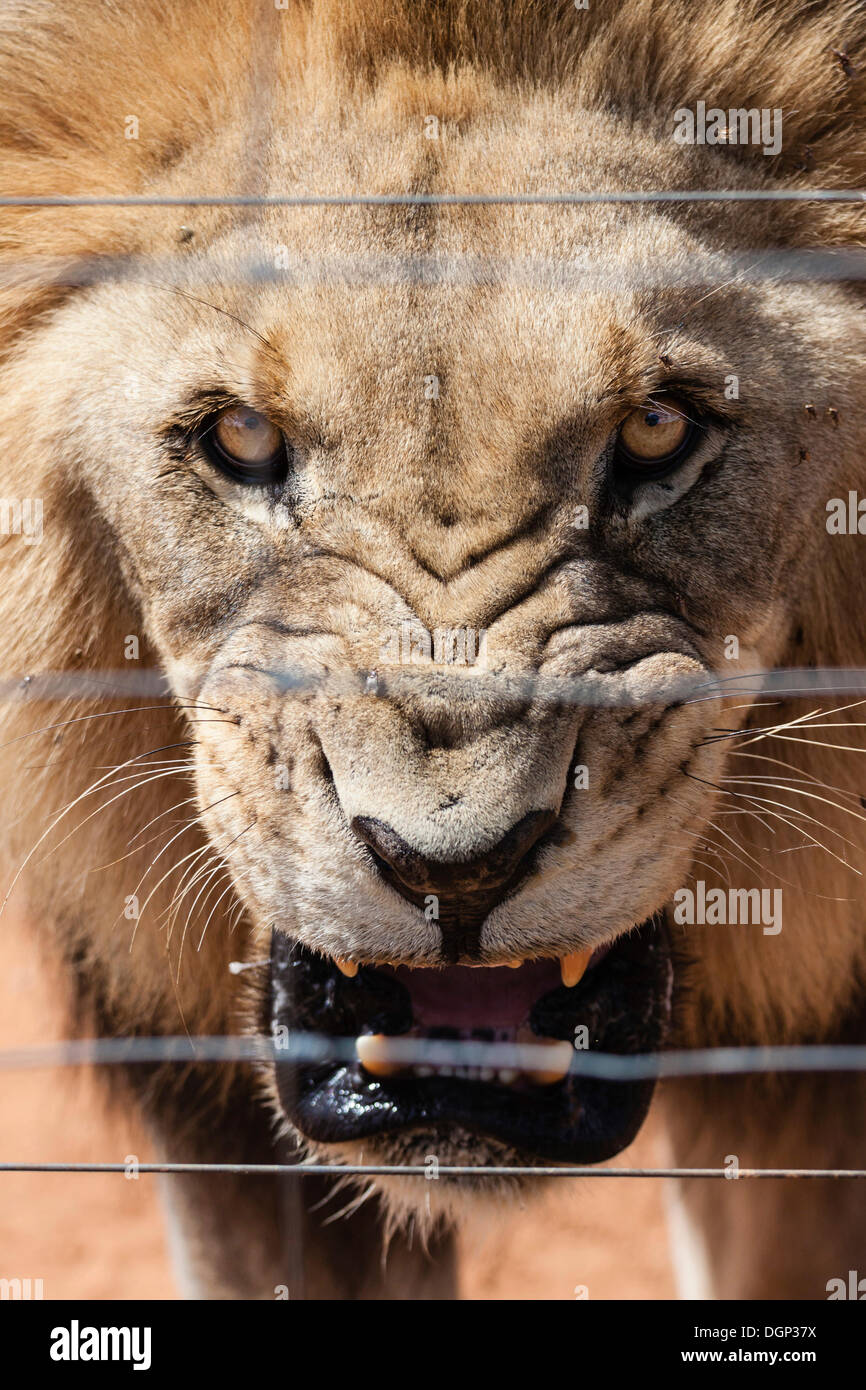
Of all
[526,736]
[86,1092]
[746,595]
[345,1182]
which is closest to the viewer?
[526,736]

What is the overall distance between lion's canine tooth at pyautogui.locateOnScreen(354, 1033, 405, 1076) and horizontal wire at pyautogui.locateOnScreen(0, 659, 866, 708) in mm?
397

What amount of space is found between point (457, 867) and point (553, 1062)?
0.38 m

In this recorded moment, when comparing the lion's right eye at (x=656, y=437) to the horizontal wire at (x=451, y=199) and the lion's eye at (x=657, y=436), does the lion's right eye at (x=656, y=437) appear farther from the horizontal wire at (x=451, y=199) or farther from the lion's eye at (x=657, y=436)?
the horizontal wire at (x=451, y=199)

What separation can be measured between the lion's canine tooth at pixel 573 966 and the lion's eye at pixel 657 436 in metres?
0.45

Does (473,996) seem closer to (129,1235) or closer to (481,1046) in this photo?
(481,1046)

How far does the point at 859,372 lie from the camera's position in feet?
4.42

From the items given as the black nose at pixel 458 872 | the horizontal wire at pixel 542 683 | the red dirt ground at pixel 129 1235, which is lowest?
the red dirt ground at pixel 129 1235

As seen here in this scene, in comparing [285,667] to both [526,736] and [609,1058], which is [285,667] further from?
[609,1058]

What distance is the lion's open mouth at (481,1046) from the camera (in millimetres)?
1387

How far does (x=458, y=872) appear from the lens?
112 cm

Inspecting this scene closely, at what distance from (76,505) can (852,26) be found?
88cm

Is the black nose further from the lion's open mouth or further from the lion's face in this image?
the lion's open mouth

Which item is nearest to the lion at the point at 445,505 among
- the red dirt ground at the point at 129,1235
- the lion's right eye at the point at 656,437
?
the lion's right eye at the point at 656,437
